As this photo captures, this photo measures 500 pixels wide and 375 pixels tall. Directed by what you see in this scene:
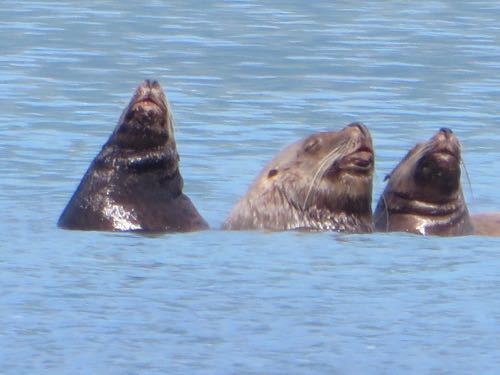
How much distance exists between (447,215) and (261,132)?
333 centimetres

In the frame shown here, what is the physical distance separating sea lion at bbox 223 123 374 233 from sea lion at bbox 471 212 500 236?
0.73m

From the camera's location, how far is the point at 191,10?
21.5m

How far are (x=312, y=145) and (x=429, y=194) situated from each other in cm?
83

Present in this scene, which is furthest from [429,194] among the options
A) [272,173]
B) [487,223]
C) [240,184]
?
[240,184]

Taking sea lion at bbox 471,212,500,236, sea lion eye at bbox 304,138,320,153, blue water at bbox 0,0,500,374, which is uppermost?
sea lion eye at bbox 304,138,320,153

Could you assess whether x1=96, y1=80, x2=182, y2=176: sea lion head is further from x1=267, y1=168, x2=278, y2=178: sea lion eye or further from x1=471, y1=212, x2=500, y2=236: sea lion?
x1=471, y1=212, x2=500, y2=236: sea lion

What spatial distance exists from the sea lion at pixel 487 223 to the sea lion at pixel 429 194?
10 cm

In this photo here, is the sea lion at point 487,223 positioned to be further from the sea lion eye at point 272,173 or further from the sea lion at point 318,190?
the sea lion eye at point 272,173

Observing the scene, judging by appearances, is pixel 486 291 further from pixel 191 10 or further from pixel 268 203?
pixel 191 10

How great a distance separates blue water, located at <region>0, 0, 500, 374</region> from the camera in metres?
7.56

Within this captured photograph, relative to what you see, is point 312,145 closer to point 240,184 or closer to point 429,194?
point 429,194

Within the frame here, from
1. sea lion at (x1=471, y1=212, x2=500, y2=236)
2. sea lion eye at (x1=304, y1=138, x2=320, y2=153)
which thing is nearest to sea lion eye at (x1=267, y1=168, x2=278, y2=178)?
sea lion eye at (x1=304, y1=138, x2=320, y2=153)

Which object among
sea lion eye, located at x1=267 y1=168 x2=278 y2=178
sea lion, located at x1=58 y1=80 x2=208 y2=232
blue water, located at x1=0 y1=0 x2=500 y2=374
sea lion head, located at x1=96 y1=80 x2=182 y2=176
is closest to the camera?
blue water, located at x1=0 y1=0 x2=500 y2=374

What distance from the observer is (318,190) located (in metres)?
10.6
